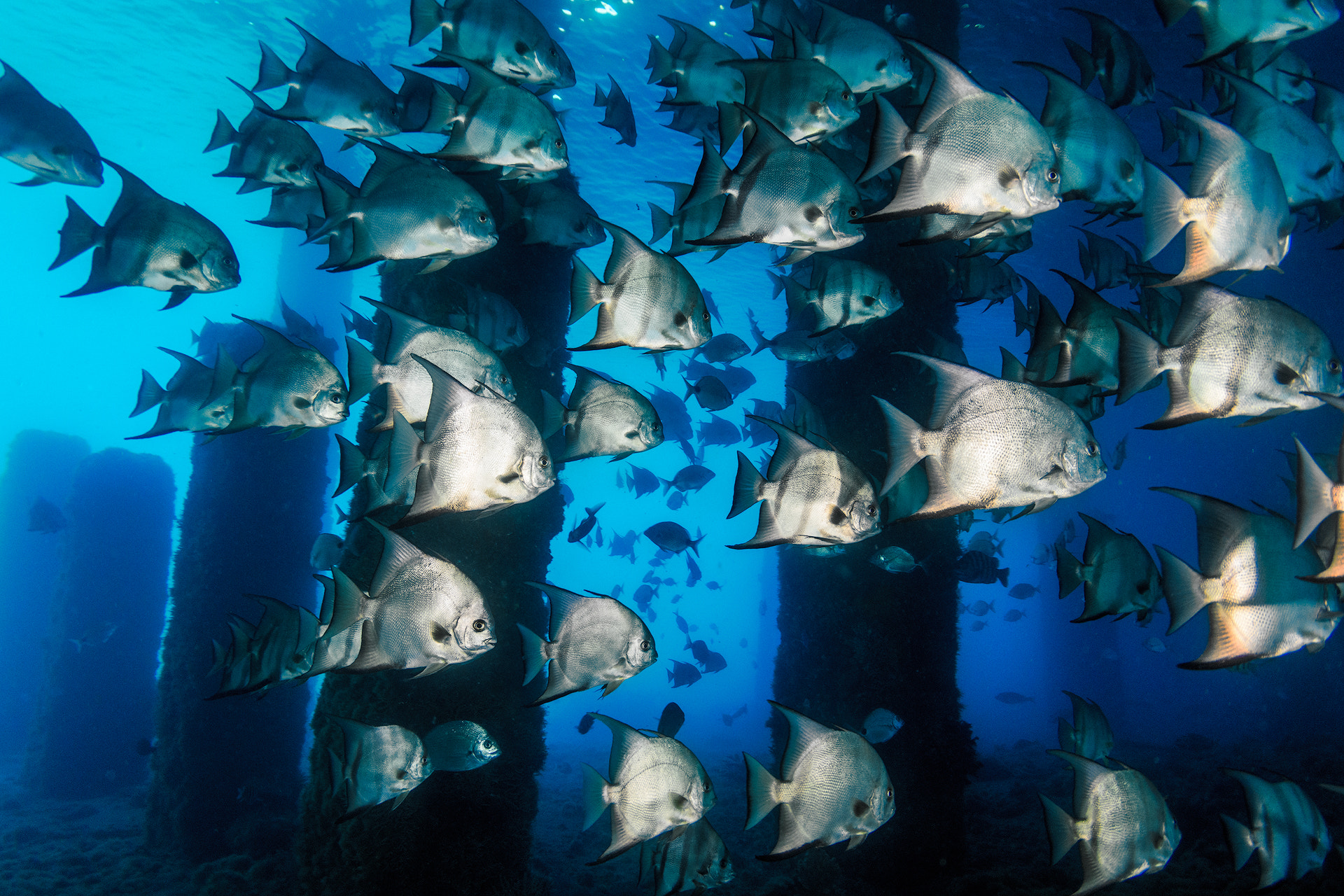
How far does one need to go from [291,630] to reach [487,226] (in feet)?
9.31

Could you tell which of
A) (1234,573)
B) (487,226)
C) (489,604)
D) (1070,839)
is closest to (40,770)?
(489,604)

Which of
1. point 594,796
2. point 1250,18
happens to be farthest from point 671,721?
point 1250,18

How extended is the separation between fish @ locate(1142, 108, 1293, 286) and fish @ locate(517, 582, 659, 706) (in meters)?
2.98

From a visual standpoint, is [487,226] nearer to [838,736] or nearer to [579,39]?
[838,736]

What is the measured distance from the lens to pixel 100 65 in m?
17.8

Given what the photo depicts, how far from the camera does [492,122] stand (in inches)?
139

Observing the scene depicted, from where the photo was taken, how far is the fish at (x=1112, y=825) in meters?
3.30

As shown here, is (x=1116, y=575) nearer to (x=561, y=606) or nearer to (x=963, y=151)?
(x=963, y=151)

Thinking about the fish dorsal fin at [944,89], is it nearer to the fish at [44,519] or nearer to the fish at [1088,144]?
the fish at [1088,144]

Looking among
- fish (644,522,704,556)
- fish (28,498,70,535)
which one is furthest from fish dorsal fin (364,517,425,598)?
fish (28,498,70,535)

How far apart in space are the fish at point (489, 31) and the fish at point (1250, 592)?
4196 mm

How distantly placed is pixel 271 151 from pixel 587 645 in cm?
398

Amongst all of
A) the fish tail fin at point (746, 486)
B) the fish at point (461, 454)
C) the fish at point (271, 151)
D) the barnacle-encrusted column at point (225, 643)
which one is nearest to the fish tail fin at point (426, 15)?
the fish at point (271, 151)

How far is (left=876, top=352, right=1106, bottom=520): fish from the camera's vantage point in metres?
2.49
